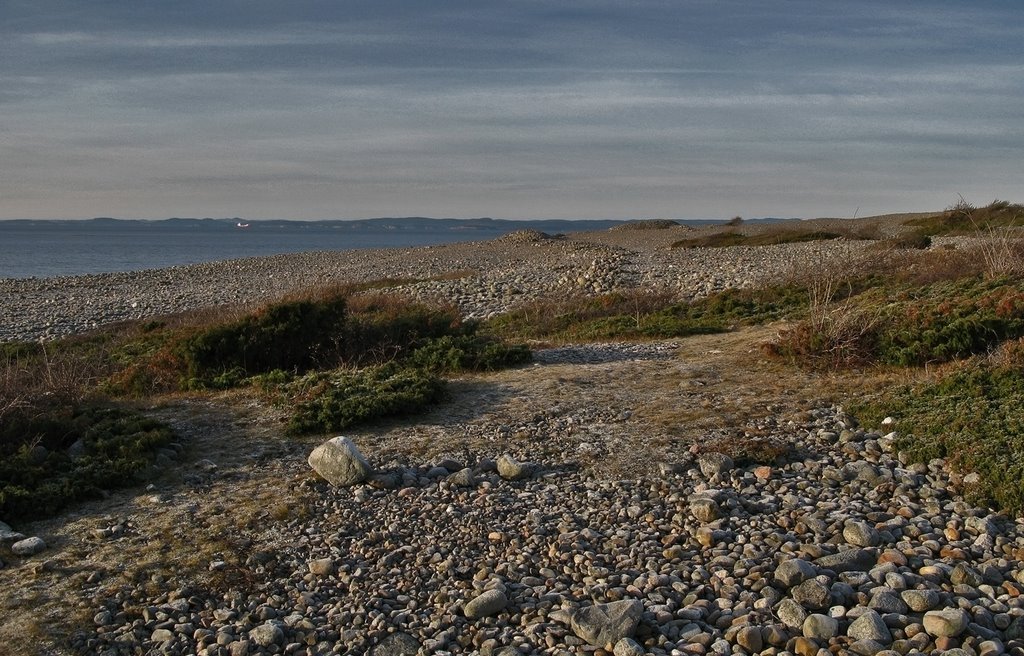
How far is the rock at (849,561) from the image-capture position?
17.4ft

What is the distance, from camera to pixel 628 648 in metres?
4.47

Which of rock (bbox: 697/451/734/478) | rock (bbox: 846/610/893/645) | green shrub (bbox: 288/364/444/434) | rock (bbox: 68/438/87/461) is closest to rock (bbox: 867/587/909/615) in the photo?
rock (bbox: 846/610/893/645)

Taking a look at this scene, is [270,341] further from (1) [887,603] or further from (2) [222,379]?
(1) [887,603]

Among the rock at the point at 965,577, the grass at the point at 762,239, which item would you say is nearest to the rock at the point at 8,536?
the rock at the point at 965,577

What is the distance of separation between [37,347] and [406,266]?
23.2 meters

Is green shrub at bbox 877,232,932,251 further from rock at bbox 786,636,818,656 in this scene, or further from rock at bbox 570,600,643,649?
rock at bbox 570,600,643,649

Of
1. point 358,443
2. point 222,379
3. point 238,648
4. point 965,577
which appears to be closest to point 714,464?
point 965,577

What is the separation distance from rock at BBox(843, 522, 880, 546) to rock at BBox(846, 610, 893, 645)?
0.95 meters

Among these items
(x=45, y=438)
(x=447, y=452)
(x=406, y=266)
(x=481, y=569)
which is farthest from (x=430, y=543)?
(x=406, y=266)

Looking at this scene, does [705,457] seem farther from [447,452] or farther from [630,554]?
[447,452]

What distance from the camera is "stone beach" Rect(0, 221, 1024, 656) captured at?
184 inches

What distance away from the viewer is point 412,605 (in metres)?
5.01

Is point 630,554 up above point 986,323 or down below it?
below

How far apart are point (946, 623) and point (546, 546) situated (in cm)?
224
